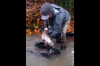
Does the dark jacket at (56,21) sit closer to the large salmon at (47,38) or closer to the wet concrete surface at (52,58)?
the large salmon at (47,38)

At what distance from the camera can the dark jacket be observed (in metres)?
4.14

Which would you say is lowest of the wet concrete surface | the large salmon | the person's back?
the wet concrete surface

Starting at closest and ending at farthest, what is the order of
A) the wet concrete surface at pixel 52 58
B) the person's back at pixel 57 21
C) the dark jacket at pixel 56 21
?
1. the wet concrete surface at pixel 52 58
2. the person's back at pixel 57 21
3. the dark jacket at pixel 56 21

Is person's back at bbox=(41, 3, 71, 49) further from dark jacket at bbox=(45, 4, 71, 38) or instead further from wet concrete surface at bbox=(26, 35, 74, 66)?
wet concrete surface at bbox=(26, 35, 74, 66)

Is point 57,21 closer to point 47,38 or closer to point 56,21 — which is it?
point 56,21

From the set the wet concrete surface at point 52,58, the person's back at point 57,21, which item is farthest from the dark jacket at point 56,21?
the wet concrete surface at point 52,58

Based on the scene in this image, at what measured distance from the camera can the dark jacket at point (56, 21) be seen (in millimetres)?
4145

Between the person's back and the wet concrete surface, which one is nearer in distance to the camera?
the wet concrete surface

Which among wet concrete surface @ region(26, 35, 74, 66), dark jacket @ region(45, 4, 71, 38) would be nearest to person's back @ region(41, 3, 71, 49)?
dark jacket @ region(45, 4, 71, 38)

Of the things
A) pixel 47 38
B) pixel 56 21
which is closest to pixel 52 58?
pixel 47 38

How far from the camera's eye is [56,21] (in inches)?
163
